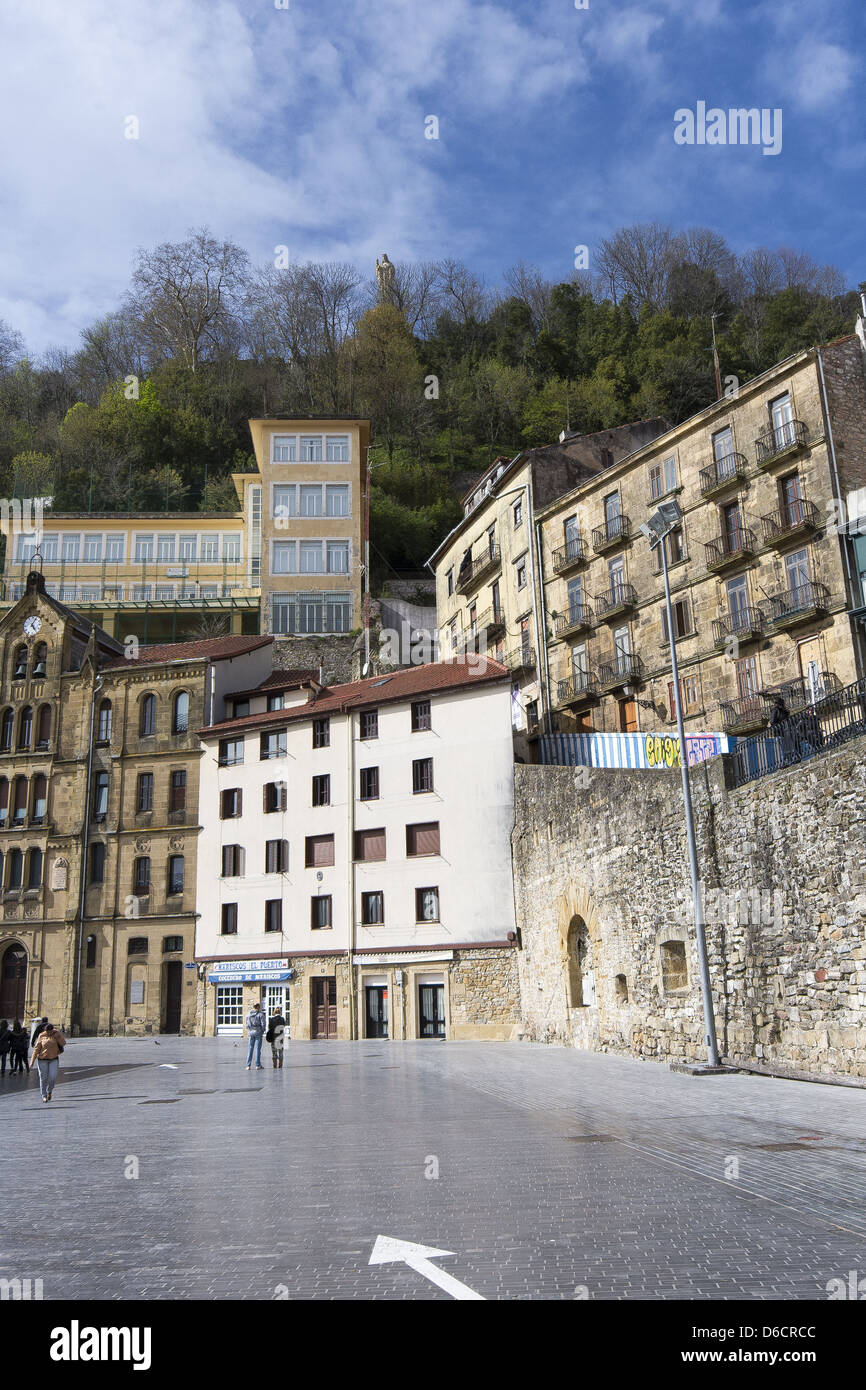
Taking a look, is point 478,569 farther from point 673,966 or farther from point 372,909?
point 673,966

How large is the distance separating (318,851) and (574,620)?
561 inches

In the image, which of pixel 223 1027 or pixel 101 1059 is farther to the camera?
pixel 223 1027

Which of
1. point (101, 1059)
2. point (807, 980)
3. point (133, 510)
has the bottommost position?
point (101, 1059)

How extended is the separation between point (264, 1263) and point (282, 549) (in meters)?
55.7

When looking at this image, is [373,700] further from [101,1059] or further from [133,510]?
[133,510]

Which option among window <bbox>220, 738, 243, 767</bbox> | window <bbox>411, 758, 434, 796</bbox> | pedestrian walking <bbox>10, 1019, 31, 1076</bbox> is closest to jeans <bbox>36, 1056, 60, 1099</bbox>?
pedestrian walking <bbox>10, 1019, 31, 1076</bbox>

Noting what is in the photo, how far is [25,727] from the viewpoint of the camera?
1976 inches

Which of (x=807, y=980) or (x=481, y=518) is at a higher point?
(x=481, y=518)

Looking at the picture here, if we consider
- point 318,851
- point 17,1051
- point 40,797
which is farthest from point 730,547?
point 40,797

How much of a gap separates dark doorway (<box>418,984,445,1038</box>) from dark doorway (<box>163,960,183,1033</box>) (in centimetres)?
1224

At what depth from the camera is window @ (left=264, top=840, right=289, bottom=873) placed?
136ft

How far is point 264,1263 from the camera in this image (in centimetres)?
639

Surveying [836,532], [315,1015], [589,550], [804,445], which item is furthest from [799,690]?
[315,1015]

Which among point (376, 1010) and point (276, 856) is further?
point (276, 856)
